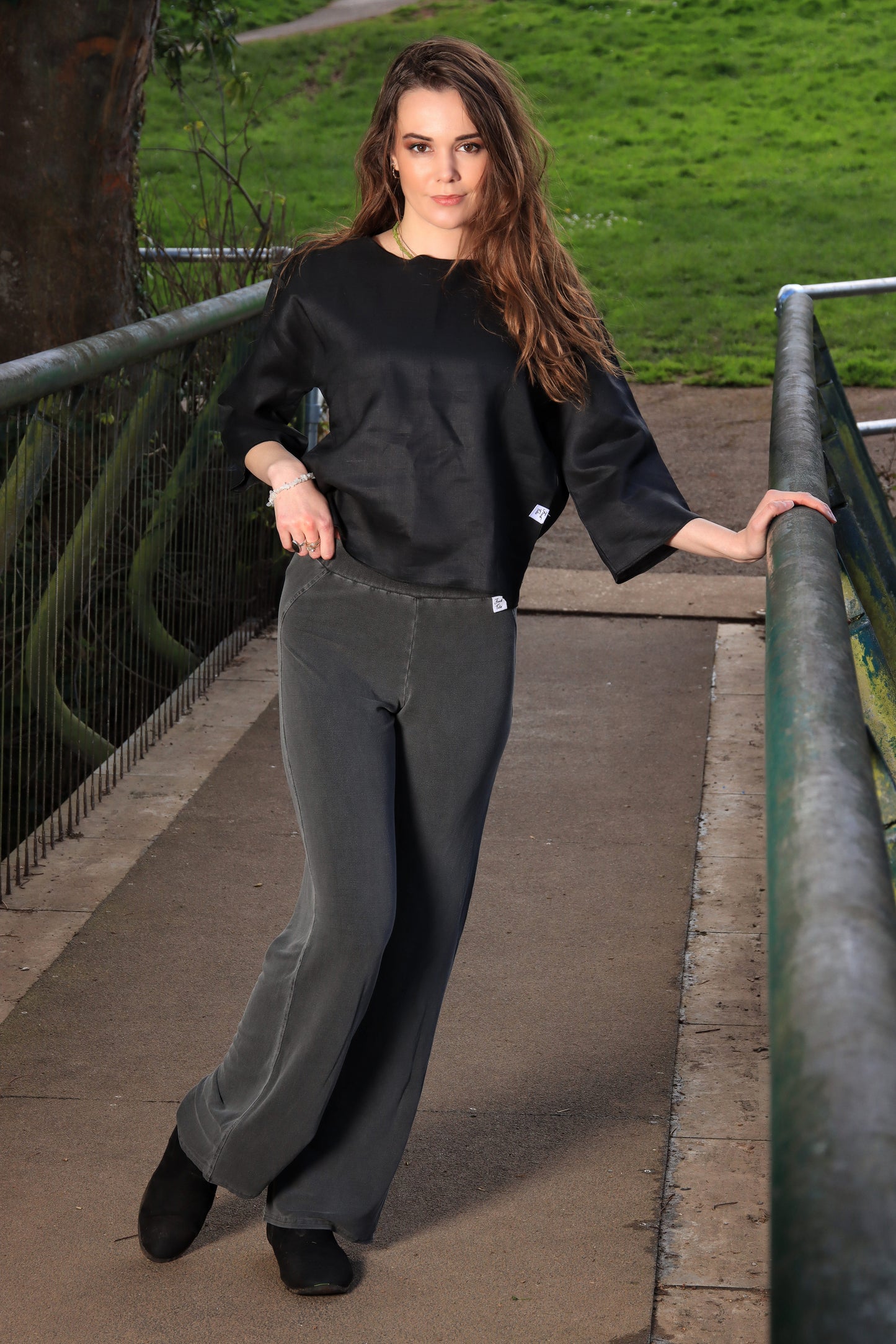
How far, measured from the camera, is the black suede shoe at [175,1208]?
260 centimetres

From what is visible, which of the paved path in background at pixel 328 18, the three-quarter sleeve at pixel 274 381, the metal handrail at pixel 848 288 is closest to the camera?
the three-quarter sleeve at pixel 274 381

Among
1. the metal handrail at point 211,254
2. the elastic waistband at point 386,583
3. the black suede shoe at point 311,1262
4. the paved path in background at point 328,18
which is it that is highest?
the paved path in background at point 328,18

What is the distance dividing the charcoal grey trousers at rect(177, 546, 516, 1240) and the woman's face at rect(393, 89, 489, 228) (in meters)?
0.58

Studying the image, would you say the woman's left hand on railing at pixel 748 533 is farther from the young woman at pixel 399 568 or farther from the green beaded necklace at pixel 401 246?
the green beaded necklace at pixel 401 246

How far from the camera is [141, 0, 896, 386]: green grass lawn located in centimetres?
1570

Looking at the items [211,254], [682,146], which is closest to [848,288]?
[211,254]

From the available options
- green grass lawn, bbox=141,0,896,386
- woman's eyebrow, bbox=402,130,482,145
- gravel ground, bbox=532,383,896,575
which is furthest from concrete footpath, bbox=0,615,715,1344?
green grass lawn, bbox=141,0,896,386

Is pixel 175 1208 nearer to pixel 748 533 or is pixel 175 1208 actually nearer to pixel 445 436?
pixel 445 436

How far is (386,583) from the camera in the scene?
2.44 meters

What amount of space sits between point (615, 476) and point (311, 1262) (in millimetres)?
1360

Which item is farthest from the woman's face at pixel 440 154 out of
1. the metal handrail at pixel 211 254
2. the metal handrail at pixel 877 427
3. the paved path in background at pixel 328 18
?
the paved path in background at pixel 328 18

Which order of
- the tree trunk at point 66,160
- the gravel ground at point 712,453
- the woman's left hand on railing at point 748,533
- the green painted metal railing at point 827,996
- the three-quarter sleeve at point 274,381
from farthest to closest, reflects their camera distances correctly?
the gravel ground at point 712,453 < the tree trunk at point 66,160 < the three-quarter sleeve at point 274,381 < the woman's left hand on railing at point 748,533 < the green painted metal railing at point 827,996

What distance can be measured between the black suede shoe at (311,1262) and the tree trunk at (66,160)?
3.73 metres

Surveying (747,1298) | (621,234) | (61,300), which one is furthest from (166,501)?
(621,234)
